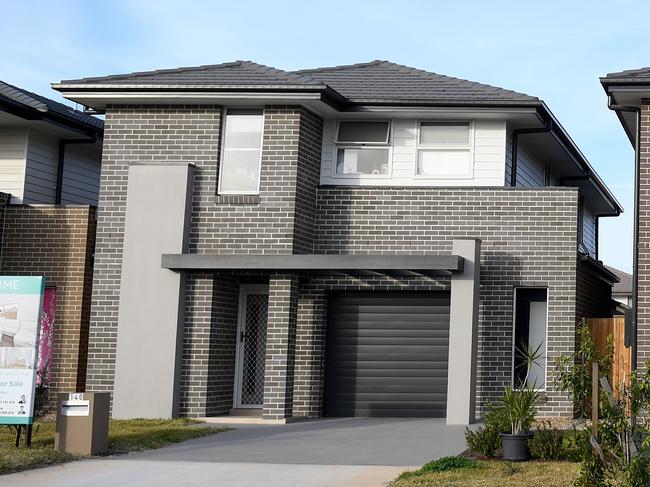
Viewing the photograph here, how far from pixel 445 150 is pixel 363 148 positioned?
151cm

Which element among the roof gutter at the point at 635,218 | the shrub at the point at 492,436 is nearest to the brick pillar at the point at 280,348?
the shrub at the point at 492,436

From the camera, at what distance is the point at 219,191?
2038 centimetres

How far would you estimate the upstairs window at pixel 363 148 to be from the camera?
21.0 meters

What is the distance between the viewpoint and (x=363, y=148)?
21141mm

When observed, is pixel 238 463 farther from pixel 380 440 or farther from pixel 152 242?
pixel 152 242

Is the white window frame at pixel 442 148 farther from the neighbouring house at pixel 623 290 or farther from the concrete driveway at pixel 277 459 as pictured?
the neighbouring house at pixel 623 290

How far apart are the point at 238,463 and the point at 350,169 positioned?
8305mm

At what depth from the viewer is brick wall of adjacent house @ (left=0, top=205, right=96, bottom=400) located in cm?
2177

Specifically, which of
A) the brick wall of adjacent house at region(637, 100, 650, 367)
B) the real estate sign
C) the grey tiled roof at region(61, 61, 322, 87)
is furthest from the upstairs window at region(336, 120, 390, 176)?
the real estate sign

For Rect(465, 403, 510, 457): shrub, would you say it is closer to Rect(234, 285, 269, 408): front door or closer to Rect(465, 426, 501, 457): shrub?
Rect(465, 426, 501, 457): shrub

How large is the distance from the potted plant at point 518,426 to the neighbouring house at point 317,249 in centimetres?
486

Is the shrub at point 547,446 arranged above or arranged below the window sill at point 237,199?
below

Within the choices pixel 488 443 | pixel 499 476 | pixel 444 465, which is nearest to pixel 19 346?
pixel 444 465

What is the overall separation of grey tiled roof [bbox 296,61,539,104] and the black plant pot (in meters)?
7.84
